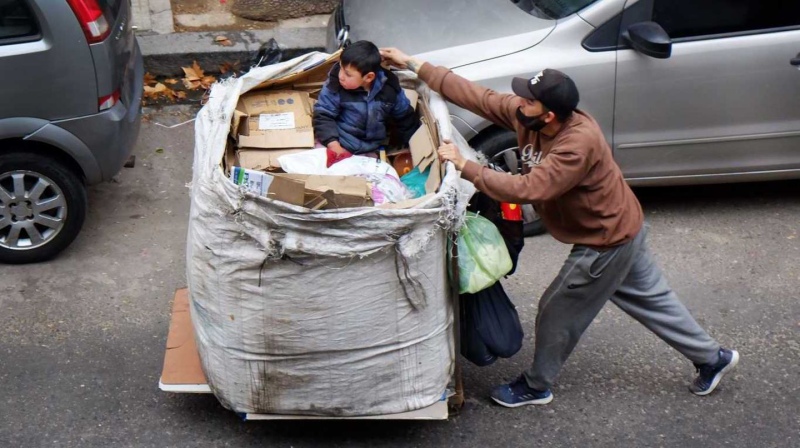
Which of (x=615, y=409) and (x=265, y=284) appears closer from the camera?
(x=265, y=284)

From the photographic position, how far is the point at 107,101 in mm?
4785

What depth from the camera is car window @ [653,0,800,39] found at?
5125mm

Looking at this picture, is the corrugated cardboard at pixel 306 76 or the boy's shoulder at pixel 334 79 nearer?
the boy's shoulder at pixel 334 79

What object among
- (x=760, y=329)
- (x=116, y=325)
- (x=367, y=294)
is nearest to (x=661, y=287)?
(x=760, y=329)

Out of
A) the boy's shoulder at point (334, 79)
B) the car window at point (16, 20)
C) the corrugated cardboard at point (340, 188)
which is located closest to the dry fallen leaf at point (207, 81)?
the car window at point (16, 20)

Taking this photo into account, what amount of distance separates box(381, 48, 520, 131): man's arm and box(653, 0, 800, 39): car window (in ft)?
5.66

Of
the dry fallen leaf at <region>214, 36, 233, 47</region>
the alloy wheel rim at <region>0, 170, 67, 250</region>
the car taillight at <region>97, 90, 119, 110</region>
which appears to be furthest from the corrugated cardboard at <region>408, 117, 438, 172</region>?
the dry fallen leaf at <region>214, 36, 233, 47</region>

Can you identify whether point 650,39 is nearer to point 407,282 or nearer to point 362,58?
point 362,58

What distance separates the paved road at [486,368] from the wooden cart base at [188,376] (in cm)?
26

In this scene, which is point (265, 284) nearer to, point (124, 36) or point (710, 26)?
point (124, 36)

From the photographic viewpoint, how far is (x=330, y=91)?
4.01m

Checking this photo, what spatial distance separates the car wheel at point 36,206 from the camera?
478cm

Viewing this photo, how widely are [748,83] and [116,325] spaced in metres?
3.49

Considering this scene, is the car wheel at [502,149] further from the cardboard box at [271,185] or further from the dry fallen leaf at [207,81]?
the dry fallen leaf at [207,81]
